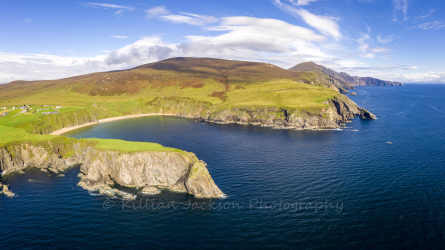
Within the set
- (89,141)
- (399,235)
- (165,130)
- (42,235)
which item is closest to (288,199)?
(399,235)

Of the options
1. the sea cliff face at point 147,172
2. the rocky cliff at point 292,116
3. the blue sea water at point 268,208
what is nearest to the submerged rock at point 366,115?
the rocky cliff at point 292,116

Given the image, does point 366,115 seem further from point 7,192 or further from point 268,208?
point 7,192

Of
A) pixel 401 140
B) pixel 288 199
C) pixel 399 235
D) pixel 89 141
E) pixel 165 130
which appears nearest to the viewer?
pixel 399 235

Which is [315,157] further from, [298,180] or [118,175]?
[118,175]

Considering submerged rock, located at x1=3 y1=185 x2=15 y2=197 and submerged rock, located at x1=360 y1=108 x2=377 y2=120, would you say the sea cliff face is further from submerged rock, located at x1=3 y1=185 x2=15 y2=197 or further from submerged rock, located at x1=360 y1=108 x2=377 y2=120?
submerged rock, located at x1=360 y1=108 x2=377 y2=120

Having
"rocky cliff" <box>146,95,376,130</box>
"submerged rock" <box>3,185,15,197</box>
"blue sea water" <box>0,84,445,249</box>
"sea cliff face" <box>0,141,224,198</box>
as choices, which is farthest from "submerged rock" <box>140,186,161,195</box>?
"rocky cliff" <box>146,95,376,130</box>

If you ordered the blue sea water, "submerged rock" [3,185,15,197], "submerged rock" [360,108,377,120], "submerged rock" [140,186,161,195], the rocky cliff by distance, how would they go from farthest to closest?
"submerged rock" [360,108,377,120]
the rocky cliff
"submerged rock" [140,186,161,195]
"submerged rock" [3,185,15,197]
the blue sea water

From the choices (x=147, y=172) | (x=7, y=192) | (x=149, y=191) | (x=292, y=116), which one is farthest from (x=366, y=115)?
(x=7, y=192)

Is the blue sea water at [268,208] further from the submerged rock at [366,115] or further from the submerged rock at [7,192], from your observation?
the submerged rock at [366,115]

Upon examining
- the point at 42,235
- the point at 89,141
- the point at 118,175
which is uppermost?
the point at 89,141
